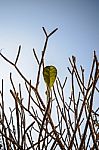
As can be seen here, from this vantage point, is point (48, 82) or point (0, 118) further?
point (0, 118)

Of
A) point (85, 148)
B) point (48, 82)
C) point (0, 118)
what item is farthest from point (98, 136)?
point (0, 118)

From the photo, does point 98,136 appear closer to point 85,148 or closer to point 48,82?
point 85,148

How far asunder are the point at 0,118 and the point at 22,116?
0.39ft

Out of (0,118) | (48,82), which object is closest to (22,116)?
(0,118)

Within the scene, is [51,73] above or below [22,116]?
above

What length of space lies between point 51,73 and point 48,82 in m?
0.05

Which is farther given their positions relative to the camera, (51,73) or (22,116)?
(22,116)

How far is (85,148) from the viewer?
1.10 metres

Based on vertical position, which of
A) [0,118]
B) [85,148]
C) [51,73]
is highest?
[51,73]

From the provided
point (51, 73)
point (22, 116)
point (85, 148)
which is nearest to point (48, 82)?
point (51, 73)

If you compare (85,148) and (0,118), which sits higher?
(0,118)

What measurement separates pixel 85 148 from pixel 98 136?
128 millimetres

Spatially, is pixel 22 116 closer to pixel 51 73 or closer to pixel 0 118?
pixel 0 118

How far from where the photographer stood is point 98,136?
101 cm
